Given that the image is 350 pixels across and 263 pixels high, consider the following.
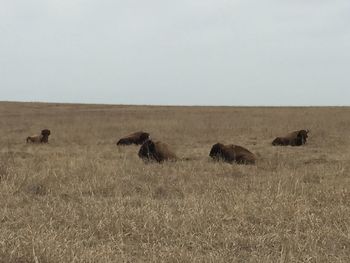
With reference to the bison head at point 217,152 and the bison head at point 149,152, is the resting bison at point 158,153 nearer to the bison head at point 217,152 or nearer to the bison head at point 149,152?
the bison head at point 149,152

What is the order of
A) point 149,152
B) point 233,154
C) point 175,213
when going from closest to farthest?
point 175,213 → point 233,154 → point 149,152

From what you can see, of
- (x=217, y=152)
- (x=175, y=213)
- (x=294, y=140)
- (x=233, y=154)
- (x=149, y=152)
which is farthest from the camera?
(x=294, y=140)

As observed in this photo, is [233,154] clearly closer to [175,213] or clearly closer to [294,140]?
[175,213]

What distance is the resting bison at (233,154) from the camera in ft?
38.4

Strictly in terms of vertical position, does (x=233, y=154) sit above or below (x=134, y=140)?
above

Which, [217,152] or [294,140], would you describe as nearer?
[217,152]

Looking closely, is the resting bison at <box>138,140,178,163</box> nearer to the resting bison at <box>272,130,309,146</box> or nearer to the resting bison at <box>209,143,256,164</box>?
the resting bison at <box>209,143,256,164</box>

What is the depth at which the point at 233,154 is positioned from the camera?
12.0 metres

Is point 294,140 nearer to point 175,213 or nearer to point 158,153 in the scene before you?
point 158,153

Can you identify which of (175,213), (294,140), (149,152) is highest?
(294,140)

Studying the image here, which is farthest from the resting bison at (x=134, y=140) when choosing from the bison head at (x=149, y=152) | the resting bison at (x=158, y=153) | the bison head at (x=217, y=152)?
the bison head at (x=217, y=152)

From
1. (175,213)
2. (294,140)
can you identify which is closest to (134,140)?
(294,140)

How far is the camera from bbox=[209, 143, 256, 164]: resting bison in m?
11.7

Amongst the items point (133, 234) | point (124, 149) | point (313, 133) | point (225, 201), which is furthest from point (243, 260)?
point (313, 133)
